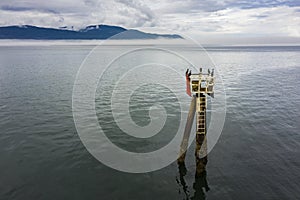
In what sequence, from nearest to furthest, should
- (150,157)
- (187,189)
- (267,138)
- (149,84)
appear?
(187,189)
(150,157)
(267,138)
(149,84)

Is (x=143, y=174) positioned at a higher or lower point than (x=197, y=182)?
higher

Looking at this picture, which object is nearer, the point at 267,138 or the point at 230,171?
the point at 230,171

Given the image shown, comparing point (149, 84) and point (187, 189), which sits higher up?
point (149, 84)

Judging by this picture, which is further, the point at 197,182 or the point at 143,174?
the point at 143,174

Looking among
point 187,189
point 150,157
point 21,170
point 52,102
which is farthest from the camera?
point 52,102

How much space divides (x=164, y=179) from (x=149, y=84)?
41.4m

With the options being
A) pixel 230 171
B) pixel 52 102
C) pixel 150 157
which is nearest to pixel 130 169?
pixel 150 157

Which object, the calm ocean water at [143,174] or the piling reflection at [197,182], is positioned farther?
the piling reflection at [197,182]

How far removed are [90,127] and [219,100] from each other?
26.1 meters

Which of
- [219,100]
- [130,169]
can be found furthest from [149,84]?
[130,169]

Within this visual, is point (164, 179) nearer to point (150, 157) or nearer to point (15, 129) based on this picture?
point (150, 157)

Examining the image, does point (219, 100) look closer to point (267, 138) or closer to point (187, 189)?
point (267, 138)

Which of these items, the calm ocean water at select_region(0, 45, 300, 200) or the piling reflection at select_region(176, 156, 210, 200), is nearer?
the calm ocean water at select_region(0, 45, 300, 200)

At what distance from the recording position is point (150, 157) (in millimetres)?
23938
